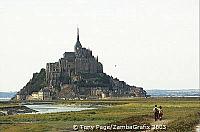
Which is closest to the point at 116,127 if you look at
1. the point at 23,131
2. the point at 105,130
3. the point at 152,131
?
the point at 105,130

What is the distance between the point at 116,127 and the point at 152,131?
651 centimetres

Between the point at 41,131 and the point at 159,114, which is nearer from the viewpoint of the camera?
the point at 41,131

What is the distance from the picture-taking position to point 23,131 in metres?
55.8

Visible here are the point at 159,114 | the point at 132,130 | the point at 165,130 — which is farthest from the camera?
the point at 159,114

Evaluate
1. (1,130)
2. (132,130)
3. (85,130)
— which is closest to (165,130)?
(132,130)

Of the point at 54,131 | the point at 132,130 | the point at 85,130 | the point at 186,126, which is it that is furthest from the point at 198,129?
the point at 54,131

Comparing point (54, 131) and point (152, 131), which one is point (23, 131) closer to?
point (54, 131)

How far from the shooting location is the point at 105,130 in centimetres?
5150

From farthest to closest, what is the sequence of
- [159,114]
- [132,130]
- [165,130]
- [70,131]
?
[159,114]
[70,131]
[132,130]
[165,130]

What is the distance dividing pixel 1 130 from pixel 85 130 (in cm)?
1049

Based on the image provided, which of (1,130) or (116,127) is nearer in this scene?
(116,127)

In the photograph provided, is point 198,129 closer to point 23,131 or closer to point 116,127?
point 116,127

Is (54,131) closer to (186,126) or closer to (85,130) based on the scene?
(85,130)

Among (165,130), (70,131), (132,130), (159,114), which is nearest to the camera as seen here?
(165,130)
